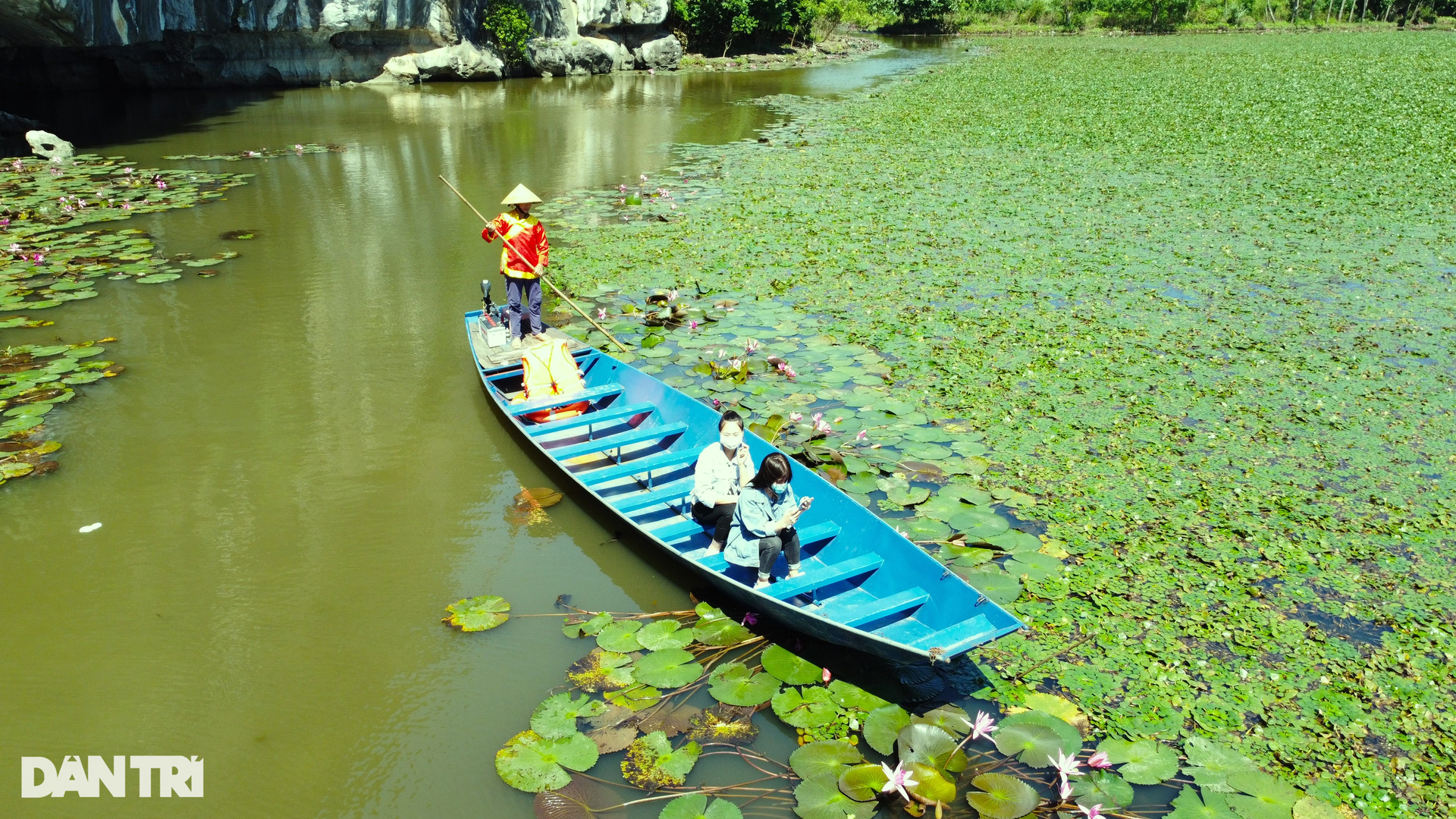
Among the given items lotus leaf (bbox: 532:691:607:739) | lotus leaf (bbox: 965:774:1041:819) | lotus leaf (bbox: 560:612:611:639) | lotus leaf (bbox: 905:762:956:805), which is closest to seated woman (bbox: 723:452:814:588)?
lotus leaf (bbox: 560:612:611:639)

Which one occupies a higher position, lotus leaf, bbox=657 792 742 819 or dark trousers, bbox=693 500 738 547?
dark trousers, bbox=693 500 738 547

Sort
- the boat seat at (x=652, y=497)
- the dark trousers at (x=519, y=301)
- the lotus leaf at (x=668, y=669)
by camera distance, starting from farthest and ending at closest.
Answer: the dark trousers at (x=519, y=301) → the boat seat at (x=652, y=497) → the lotus leaf at (x=668, y=669)

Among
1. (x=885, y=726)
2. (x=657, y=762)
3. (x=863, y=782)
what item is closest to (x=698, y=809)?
(x=657, y=762)

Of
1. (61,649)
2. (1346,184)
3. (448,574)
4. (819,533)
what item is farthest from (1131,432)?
(1346,184)

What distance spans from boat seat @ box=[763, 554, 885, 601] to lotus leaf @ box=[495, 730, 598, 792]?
3.89ft

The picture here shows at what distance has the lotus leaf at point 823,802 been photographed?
12.2ft

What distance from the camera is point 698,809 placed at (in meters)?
3.77

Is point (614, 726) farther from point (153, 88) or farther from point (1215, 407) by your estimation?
point (153, 88)

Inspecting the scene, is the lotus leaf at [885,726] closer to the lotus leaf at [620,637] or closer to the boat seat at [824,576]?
the boat seat at [824,576]

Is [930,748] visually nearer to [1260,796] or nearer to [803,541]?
[1260,796]

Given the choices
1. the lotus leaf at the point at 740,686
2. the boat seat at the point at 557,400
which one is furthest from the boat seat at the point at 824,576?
the boat seat at the point at 557,400

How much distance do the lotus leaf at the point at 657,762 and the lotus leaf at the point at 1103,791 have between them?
5.39ft

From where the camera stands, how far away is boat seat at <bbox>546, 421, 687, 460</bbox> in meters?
6.25

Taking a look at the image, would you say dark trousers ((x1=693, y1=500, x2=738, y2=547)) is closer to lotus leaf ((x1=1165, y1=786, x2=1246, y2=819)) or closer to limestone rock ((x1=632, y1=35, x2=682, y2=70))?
lotus leaf ((x1=1165, y1=786, x2=1246, y2=819))
